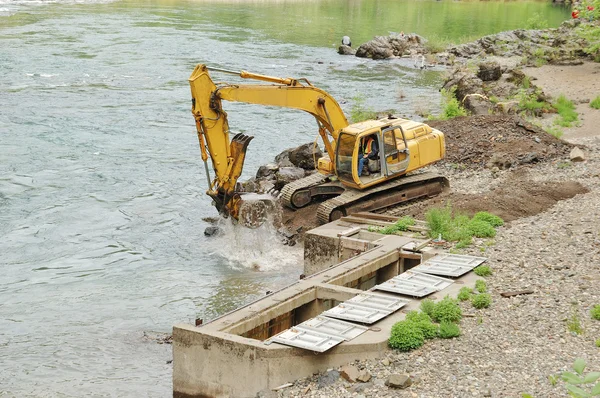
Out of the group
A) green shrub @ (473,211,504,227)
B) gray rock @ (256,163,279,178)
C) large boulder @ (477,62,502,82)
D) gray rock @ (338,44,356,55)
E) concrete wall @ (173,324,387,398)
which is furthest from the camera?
gray rock @ (338,44,356,55)

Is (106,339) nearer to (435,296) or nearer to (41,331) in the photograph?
(41,331)

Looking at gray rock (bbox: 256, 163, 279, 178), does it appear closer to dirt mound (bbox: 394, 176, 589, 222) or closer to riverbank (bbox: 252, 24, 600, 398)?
riverbank (bbox: 252, 24, 600, 398)

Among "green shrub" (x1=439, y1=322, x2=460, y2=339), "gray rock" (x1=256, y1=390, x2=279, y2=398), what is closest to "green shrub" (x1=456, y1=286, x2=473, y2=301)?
"green shrub" (x1=439, y1=322, x2=460, y2=339)

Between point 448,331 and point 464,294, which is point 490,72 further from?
point 448,331

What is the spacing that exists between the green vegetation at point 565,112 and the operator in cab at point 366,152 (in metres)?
10.7

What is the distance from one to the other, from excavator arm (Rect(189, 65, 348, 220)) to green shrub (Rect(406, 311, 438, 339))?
23.0ft

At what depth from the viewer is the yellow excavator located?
19.3 m

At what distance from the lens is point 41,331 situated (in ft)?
53.8

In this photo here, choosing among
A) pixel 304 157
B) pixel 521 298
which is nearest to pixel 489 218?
pixel 521 298

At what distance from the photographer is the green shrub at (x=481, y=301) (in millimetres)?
14281

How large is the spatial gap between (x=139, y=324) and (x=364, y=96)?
23.0 metres

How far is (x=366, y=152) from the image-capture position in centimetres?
2088

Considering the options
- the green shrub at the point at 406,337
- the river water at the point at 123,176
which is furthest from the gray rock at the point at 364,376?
the river water at the point at 123,176

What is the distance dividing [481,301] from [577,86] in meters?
23.7
